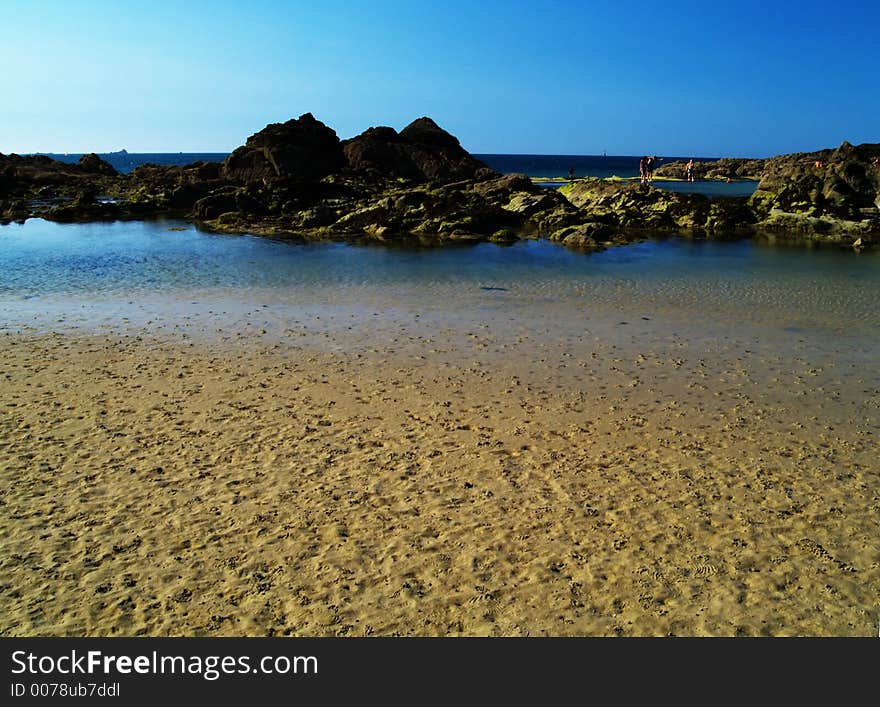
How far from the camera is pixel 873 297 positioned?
71.2 ft

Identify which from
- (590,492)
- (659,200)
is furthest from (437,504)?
(659,200)

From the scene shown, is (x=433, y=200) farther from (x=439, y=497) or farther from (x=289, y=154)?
(x=439, y=497)

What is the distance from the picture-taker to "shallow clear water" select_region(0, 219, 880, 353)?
64.8 ft

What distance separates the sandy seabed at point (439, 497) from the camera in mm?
6508

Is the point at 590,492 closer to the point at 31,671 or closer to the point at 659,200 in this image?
the point at 31,671

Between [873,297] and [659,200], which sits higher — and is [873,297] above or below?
below

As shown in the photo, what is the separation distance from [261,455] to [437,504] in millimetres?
3179

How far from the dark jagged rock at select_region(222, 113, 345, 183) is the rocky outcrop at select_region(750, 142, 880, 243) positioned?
36.1m

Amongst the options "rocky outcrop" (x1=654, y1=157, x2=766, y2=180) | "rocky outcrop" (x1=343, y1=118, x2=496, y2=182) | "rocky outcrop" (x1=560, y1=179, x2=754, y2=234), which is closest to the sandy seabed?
"rocky outcrop" (x1=560, y1=179, x2=754, y2=234)

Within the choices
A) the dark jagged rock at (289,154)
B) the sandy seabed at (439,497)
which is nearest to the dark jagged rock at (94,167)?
the dark jagged rock at (289,154)

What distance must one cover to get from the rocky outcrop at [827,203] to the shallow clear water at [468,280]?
6.64 meters

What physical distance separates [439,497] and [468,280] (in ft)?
57.4

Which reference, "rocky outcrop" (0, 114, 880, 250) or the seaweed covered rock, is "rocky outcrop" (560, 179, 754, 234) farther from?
the seaweed covered rock

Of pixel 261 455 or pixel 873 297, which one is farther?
pixel 873 297
